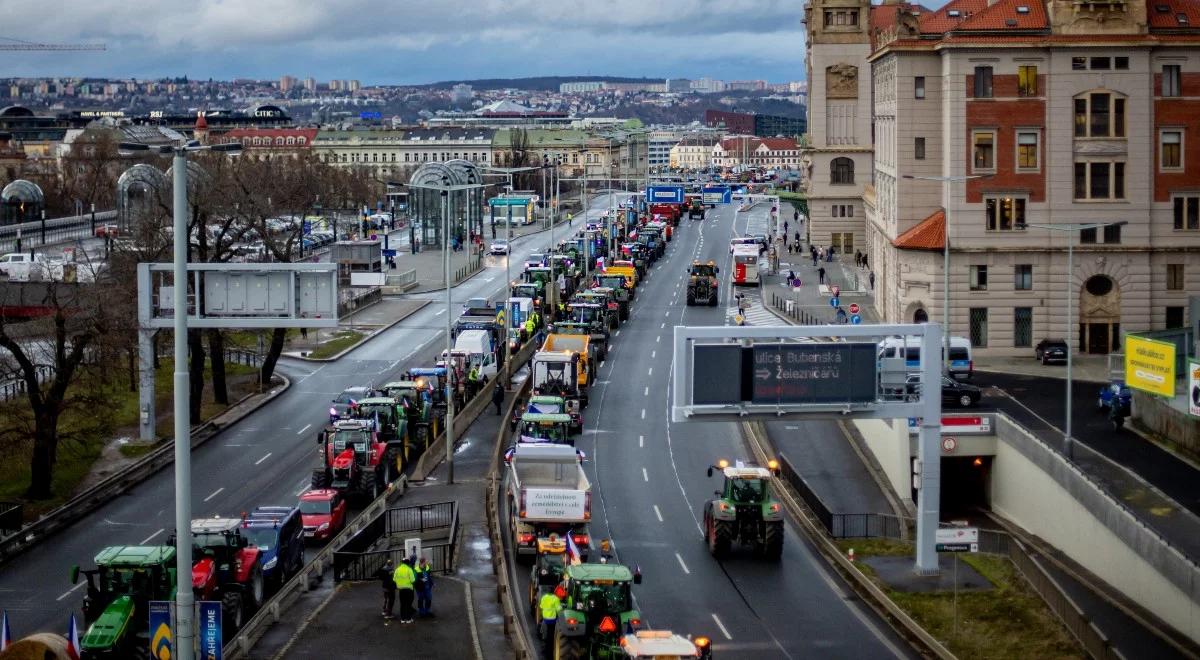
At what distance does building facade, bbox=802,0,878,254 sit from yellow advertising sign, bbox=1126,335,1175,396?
75.7 m

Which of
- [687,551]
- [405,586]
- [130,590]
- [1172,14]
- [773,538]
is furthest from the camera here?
[1172,14]

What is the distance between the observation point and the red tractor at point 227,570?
33.3 m

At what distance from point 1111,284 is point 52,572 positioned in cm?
4703

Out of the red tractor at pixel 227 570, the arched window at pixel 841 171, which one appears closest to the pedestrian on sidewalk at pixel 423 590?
the red tractor at pixel 227 570

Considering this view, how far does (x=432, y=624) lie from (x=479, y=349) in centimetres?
3816

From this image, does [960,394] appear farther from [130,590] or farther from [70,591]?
[130,590]

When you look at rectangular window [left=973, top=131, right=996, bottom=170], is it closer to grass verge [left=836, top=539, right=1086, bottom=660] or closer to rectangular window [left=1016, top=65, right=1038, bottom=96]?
rectangular window [left=1016, top=65, right=1038, bottom=96]

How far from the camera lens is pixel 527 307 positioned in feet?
280

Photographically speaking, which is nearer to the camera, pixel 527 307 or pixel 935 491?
pixel 935 491

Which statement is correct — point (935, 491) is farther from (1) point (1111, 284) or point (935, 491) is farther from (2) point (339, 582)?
(1) point (1111, 284)

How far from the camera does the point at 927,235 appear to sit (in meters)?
73.0

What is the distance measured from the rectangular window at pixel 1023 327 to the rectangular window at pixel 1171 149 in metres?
8.18

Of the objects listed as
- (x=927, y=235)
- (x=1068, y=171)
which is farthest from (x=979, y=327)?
(x=1068, y=171)

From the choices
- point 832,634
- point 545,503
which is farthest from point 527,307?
point 832,634
